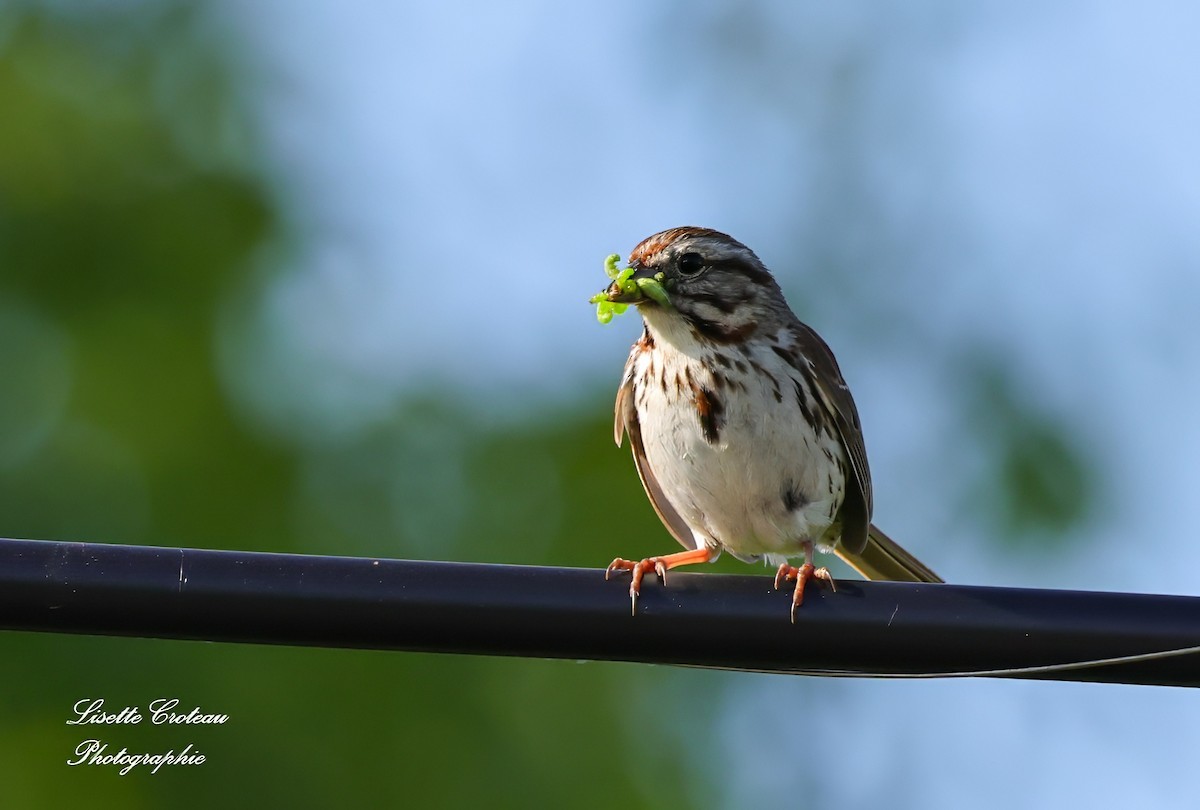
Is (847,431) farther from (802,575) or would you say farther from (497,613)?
(497,613)

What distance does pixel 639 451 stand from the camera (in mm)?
7672

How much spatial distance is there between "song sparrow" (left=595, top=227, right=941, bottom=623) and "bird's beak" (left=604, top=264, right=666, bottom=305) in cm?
1

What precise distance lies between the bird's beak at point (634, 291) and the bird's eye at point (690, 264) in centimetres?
17

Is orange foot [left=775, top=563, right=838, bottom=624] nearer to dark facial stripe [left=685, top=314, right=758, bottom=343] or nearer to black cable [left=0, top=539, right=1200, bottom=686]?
black cable [left=0, top=539, right=1200, bottom=686]

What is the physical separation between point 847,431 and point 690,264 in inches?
41.4

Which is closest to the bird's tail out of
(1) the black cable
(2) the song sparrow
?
(2) the song sparrow

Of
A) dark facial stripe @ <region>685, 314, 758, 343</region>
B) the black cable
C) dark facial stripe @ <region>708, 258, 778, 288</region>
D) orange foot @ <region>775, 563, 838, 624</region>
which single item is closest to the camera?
the black cable

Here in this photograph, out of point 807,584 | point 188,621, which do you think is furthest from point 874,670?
point 188,621

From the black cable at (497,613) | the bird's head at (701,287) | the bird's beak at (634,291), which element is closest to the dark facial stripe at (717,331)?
the bird's head at (701,287)

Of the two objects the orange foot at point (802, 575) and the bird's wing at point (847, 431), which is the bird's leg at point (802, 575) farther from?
the bird's wing at point (847, 431)

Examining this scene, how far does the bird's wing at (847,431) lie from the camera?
7.32 m

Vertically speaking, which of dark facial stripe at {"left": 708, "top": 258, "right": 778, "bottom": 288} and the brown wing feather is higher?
dark facial stripe at {"left": 708, "top": 258, "right": 778, "bottom": 288}

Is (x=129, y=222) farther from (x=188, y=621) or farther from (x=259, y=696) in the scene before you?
(x=188, y=621)

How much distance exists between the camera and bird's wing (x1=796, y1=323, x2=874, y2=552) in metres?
7.32
